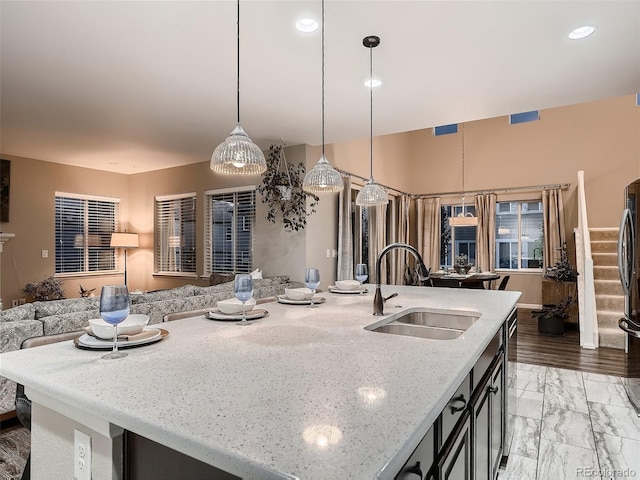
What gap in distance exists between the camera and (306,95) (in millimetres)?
3744

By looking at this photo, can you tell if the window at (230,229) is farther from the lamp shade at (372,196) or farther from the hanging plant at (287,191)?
the lamp shade at (372,196)

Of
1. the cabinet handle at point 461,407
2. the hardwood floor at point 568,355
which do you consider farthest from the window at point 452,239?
the cabinet handle at point 461,407

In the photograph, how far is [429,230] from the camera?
9.16 metres

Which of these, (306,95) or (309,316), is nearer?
(309,316)

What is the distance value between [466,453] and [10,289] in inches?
272

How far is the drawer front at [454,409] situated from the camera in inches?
45.3

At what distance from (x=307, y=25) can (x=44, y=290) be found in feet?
19.1

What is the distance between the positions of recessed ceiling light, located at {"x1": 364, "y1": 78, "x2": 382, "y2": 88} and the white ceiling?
0.07 metres

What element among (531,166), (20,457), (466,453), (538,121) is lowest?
(20,457)

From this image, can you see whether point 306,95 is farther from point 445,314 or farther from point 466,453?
point 466,453

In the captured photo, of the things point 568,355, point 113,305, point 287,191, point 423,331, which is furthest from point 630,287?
point 113,305

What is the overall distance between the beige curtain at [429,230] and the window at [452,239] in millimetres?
274

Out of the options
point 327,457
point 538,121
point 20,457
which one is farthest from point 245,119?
point 538,121

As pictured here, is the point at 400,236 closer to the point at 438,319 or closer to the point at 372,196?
the point at 372,196
